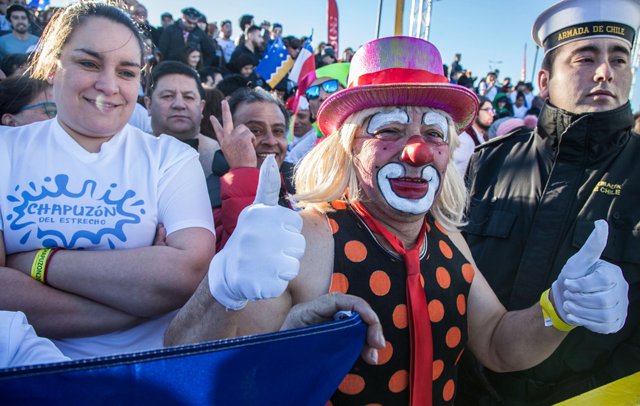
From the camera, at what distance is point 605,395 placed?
130 cm

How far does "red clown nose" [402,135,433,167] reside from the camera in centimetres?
142

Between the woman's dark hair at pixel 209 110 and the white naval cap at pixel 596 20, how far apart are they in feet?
8.46

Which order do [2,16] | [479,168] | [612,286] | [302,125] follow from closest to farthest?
1. [612,286]
2. [479,168]
3. [302,125]
4. [2,16]

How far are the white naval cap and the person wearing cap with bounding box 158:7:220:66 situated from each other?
5.72m

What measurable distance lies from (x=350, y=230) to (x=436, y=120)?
58 centimetres

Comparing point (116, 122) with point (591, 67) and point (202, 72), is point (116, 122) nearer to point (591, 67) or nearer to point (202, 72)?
point (591, 67)

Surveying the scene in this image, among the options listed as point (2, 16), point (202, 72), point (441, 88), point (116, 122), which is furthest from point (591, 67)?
point (2, 16)

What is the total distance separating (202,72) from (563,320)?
5946mm

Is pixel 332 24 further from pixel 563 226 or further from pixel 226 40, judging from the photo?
pixel 563 226

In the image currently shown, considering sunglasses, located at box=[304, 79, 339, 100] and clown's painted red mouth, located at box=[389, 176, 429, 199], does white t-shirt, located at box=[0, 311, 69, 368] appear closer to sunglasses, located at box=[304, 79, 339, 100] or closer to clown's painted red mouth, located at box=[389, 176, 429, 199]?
clown's painted red mouth, located at box=[389, 176, 429, 199]

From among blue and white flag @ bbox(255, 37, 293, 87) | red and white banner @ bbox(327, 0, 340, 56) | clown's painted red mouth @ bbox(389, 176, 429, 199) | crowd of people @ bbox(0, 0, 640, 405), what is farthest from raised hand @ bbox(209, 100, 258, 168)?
red and white banner @ bbox(327, 0, 340, 56)

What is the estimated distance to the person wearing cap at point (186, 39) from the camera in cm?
665

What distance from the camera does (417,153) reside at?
142 centimetres

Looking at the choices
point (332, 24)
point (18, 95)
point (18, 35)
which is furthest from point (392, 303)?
point (332, 24)
